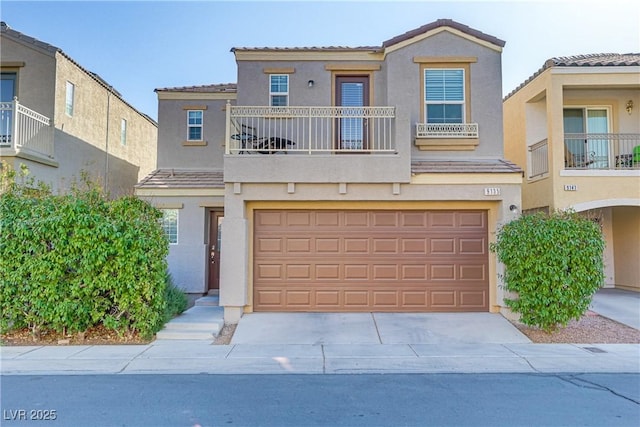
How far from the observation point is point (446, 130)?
1003 centimetres

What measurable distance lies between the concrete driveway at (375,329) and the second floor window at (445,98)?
186 inches

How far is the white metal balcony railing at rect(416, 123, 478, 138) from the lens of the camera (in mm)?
9977

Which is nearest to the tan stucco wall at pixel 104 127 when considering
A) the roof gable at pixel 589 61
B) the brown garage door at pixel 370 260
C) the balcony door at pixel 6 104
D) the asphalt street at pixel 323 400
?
the balcony door at pixel 6 104

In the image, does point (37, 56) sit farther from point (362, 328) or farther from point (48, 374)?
point (362, 328)

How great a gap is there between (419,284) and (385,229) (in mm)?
1463

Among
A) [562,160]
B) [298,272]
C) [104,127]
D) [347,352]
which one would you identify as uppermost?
[104,127]

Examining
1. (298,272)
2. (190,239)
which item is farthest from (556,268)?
(190,239)

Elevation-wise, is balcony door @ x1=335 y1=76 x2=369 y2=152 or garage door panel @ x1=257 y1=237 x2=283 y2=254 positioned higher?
balcony door @ x1=335 y1=76 x2=369 y2=152

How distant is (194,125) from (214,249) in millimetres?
3983

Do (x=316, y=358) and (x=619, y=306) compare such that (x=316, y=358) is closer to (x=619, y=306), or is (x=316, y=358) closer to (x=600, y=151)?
(x=619, y=306)

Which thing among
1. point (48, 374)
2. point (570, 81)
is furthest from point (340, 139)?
point (48, 374)

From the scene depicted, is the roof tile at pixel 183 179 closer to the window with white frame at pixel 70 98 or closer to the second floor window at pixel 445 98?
the window with white frame at pixel 70 98

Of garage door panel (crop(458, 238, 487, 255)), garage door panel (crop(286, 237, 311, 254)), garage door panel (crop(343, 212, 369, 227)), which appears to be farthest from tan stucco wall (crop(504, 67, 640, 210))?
garage door panel (crop(286, 237, 311, 254))

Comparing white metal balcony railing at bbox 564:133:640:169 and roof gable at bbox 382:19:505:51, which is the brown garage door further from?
white metal balcony railing at bbox 564:133:640:169
